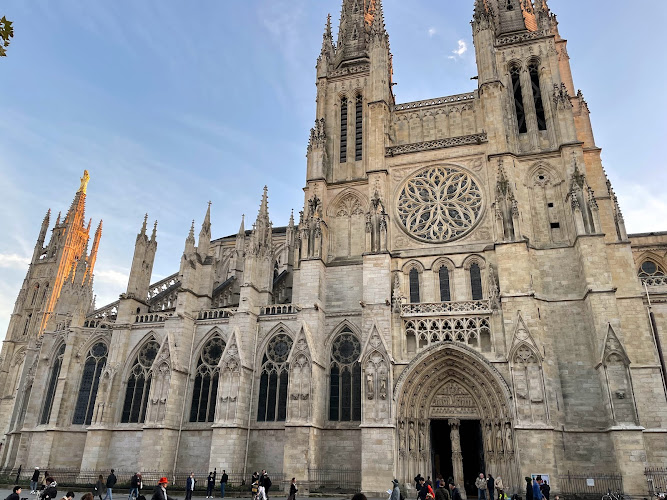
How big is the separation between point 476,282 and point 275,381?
34.8 ft

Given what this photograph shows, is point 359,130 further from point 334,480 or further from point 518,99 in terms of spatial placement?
point 334,480

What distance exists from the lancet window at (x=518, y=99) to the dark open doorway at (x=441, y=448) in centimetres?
1527

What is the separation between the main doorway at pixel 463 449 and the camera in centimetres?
2171

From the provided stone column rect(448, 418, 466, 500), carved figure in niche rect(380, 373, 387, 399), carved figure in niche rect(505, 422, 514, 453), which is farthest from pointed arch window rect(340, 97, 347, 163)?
carved figure in niche rect(505, 422, 514, 453)

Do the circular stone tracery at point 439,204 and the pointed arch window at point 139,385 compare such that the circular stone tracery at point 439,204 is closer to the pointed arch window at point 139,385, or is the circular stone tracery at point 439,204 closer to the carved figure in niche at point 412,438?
the carved figure in niche at point 412,438

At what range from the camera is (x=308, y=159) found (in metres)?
27.5

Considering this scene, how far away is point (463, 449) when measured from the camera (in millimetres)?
23297

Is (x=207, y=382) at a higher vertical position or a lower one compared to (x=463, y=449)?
higher

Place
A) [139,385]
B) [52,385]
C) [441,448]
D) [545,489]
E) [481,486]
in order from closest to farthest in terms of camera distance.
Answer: [545,489] → [481,486] → [441,448] → [139,385] → [52,385]

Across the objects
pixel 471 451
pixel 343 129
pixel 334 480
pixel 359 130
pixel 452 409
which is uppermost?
pixel 343 129

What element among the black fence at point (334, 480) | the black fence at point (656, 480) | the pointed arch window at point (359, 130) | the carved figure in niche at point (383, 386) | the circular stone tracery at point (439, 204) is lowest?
the black fence at point (334, 480)

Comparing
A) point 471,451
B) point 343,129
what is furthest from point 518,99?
point 471,451

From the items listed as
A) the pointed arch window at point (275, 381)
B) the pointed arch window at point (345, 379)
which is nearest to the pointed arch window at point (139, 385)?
the pointed arch window at point (275, 381)

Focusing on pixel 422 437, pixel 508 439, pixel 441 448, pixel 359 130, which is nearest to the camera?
pixel 508 439
